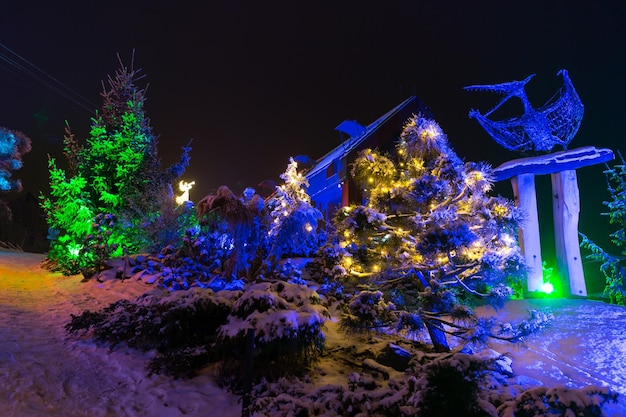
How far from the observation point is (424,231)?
5.82m

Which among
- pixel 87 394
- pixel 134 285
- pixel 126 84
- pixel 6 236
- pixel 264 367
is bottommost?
pixel 87 394

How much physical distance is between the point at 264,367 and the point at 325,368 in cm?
111

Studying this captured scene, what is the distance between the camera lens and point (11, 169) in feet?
58.9

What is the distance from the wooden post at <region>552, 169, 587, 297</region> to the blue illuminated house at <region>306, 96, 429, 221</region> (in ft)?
23.5

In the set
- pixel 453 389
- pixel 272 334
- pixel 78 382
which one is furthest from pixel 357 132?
pixel 453 389

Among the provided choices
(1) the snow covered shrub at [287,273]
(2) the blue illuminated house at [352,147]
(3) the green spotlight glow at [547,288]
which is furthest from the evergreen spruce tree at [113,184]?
(3) the green spotlight glow at [547,288]

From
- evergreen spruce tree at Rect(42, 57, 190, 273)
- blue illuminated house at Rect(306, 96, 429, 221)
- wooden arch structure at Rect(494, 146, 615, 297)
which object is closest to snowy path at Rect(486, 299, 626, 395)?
wooden arch structure at Rect(494, 146, 615, 297)

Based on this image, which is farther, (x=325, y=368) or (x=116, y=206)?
(x=116, y=206)

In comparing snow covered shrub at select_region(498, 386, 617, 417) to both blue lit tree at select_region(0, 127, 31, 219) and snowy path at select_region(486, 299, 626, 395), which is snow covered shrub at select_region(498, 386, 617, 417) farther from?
blue lit tree at select_region(0, 127, 31, 219)

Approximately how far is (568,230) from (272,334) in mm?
9082

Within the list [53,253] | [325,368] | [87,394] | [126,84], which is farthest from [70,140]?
[325,368]

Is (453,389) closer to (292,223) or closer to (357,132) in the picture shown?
(292,223)

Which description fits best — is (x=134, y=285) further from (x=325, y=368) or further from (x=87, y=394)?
(x=325, y=368)

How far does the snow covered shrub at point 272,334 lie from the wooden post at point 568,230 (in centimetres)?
795
